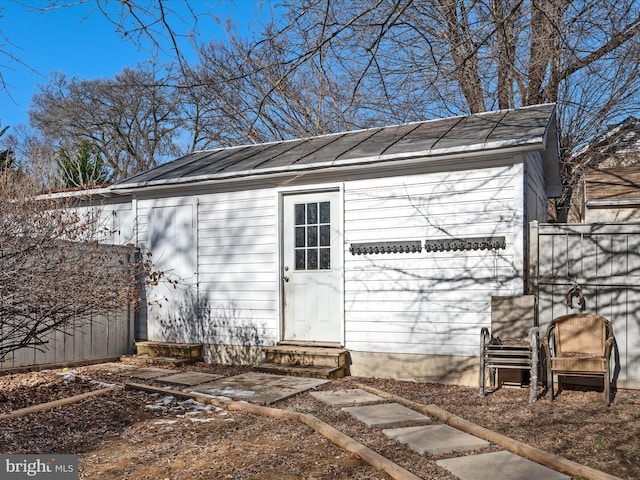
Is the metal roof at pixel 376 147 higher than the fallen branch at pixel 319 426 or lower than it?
higher

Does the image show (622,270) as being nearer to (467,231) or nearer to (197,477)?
(467,231)

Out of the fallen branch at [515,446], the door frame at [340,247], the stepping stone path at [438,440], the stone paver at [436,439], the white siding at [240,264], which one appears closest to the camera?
the fallen branch at [515,446]

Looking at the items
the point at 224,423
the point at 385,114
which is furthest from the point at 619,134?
the point at 224,423

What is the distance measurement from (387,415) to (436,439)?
84 cm

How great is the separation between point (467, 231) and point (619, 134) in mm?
9774

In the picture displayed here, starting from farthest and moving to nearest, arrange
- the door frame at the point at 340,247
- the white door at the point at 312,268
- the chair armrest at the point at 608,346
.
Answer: the white door at the point at 312,268
the door frame at the point at 340,247
the chair armrest at the point at 608,346

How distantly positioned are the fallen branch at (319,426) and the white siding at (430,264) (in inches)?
89.5

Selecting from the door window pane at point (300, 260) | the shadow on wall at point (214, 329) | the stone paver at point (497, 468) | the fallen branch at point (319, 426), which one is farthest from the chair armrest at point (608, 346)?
the shadow on wall at point (214, 329)

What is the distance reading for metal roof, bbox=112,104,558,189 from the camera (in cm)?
665

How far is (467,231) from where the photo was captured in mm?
6688

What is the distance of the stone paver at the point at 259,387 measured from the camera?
5949 millimetres

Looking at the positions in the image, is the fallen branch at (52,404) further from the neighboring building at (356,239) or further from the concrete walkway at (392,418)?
the neighboring building at (356,239)

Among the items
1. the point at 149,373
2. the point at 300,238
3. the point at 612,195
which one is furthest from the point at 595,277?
the point at 149,373

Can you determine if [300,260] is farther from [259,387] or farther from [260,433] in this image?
[260,433]
